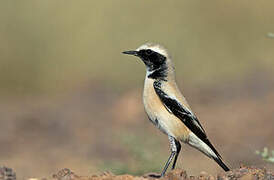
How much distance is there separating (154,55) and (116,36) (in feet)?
43.4

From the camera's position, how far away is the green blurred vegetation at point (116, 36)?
23.3 m

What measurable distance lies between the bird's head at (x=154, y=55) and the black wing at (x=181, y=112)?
1.48 ft

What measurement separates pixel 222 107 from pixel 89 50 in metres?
5.31

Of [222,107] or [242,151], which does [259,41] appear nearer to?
[222,107]

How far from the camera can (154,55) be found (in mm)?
10242

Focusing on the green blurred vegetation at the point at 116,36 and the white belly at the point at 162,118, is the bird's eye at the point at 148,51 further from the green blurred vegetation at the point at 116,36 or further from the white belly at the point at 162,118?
the green blurred vegetation at the point at 116,36

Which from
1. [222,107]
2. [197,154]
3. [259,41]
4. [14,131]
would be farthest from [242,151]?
[259,41]

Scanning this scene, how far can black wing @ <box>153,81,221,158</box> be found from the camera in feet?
31.7

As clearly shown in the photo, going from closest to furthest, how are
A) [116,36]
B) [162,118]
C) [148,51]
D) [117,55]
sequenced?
[162,118]
[148,51]
[116,36]
[117,55]

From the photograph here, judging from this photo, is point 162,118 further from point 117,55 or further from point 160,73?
point 117,55

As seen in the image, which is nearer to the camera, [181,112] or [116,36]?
[181,112]

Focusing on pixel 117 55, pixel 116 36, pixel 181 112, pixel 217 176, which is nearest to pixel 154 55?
pixel 181 112

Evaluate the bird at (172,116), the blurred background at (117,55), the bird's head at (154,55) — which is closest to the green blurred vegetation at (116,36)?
the blurred background at (117,55)

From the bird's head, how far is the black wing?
0.45 metres
